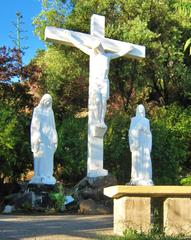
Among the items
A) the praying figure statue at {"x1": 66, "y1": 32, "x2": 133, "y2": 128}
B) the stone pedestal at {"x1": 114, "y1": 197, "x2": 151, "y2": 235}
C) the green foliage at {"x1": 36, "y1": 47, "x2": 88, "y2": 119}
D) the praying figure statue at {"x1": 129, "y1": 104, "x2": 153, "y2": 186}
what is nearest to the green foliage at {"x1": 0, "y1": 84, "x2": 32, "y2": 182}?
the green foliage at {"x1": 36, "y1": 47, "x2": 88, "y2": 119}

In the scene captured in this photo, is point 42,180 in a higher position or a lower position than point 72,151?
lower

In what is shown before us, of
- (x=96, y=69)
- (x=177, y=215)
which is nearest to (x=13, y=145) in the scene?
(x=96, y=69)

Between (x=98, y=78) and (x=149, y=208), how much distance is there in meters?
7.37

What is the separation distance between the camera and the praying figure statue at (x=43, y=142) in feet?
40.0

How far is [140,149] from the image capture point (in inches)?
547

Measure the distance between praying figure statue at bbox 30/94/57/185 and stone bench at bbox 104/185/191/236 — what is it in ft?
18.5

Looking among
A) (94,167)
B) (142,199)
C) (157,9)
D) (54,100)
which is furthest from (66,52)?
(142,199)

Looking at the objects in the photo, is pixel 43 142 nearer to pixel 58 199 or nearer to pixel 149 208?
pixel 58 199

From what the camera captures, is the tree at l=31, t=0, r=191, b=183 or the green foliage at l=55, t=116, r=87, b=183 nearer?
the green foliage at l=55, t=116, r=87, b=183

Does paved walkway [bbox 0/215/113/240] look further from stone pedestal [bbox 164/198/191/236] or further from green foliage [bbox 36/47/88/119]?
green foliage [bbox 36/47/88/119]

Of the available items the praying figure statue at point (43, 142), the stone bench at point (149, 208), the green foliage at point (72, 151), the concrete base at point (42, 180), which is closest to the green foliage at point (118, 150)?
the green foliage at point (72, 151)

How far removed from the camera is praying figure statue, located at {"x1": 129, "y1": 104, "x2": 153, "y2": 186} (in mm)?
13805

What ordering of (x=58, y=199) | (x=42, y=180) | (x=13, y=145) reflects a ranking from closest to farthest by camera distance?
(x=58, y=199)
(x=42, y=180)
(x=13, y=145)

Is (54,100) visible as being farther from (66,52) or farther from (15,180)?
(15,180)
